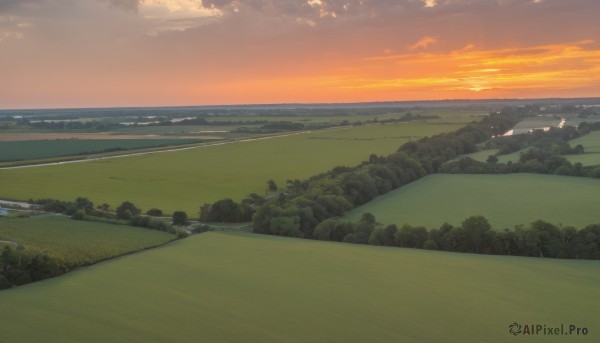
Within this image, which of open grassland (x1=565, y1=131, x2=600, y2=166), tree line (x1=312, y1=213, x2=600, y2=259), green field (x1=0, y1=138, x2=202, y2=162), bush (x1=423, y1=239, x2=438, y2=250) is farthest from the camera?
green field (x1=0, y1=138, x2=202, y2=162)

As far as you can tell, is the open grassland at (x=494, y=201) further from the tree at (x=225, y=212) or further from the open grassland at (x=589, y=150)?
the open grassland at (x=589, y=150)

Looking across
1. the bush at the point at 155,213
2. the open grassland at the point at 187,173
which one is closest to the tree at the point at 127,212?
the bush at the point at 155,213

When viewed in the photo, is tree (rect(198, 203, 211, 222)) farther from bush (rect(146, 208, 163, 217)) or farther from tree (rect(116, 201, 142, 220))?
tree (rect(116, 201, 142, 220))

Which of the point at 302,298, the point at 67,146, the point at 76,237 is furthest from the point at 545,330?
the point at 67,146

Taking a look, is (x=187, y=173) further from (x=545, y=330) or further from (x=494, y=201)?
(x=545, y=330)

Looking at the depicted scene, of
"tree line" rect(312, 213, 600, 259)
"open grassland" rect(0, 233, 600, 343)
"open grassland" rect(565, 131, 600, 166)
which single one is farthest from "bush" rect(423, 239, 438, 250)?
"open grassland" rect(565, 131, 600, 166)

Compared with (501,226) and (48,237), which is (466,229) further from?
(48,237)

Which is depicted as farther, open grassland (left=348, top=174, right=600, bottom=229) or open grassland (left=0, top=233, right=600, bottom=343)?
open grassland (left=348, top=174, right=600, bottom=229)
